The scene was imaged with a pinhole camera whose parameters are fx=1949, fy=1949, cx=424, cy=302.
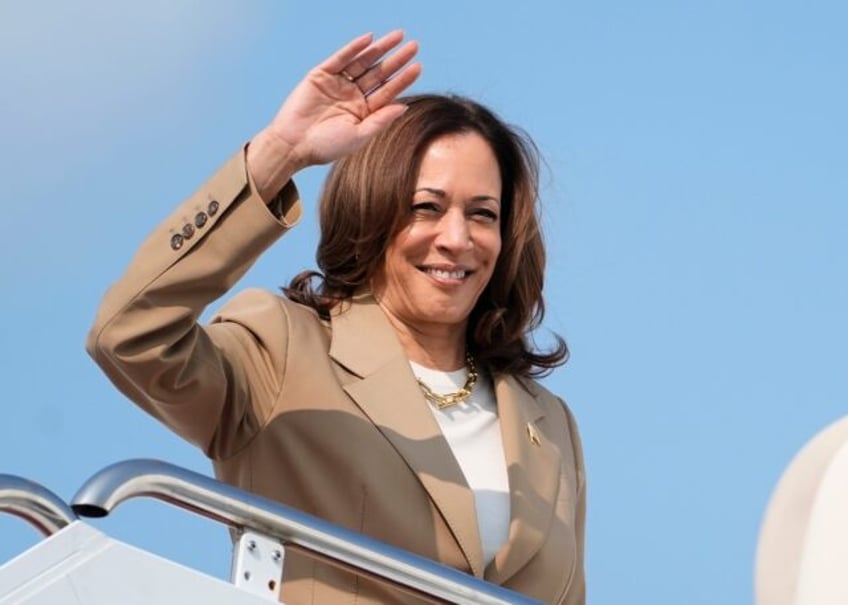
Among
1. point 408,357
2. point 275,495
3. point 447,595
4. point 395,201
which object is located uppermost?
point 395,201

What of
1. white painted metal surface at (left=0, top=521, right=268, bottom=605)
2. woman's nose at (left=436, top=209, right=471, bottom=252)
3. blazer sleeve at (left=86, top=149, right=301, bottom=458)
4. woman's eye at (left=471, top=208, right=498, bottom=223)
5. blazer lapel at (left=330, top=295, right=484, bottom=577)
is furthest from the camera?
woman's eye at (left=471, top=208, right=498, bottom=223)

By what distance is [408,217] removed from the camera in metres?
4.20

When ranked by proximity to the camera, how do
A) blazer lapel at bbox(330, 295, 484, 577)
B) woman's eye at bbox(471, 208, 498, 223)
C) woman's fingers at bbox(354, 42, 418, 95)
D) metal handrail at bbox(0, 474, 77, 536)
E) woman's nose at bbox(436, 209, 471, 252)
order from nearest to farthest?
metal handrail at bbox(0, 474, 77, 536)
woman's fingers at bbox(354, 42, 418, 95)
blazer lapel at bbox(330, 295, 484, 577)
woman's nose at bbox(436, 209, 471, 252)
woman's eye at bbox(471, 208, 498, 223)

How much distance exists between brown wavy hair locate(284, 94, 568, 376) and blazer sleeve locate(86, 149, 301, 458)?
54cm

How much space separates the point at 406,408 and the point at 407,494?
215mm

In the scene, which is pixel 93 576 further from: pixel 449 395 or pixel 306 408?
pixel 449 395

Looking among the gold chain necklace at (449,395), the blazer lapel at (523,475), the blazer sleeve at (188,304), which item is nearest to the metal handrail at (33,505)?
the blazer sleeve at (188,304)

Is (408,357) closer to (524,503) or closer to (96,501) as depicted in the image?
(524,503)

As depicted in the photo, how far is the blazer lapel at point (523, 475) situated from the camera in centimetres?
393

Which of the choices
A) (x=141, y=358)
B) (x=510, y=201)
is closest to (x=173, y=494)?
(x=141, y=358)

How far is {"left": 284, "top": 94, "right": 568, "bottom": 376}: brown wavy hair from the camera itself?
13.8 feet

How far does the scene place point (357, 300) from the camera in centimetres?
427

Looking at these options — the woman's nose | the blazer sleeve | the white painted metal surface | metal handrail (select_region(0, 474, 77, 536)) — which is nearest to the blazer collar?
the woman's nose

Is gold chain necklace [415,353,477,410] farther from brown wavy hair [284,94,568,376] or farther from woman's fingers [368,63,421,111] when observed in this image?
woman's fingers [368,63,421,111]
